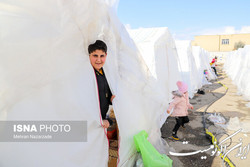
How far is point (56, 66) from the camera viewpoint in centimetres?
173

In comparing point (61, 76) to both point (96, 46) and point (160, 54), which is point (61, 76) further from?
point (160, 54)

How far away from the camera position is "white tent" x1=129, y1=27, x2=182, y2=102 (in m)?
5.06

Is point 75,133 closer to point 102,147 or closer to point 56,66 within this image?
point 102,147

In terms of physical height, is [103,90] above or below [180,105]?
above

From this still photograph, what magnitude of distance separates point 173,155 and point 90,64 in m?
2.66

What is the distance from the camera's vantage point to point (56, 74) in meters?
1.74

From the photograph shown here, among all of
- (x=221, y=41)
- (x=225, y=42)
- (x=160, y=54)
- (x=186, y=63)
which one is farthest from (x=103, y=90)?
(x=225, y=42)

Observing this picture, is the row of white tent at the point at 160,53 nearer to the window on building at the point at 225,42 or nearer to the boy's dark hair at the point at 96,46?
the boy's dark hair at the point at 96,46

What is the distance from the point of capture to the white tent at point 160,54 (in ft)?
16.6

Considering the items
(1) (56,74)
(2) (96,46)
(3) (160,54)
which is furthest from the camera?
(3) (160,54)

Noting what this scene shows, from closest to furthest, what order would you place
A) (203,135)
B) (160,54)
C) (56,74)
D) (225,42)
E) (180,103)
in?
(56,74) → (180,103) → (203,135) → (160,54) → (225,42)

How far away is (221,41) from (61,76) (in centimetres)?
5288

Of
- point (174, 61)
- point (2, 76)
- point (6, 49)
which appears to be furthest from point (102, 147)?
point (174, 61)

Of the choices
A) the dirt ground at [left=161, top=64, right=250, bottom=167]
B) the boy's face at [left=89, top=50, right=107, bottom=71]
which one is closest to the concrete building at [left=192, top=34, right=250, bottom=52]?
the dirt ground at [left=161, top=64, right=250, bottom=167]
